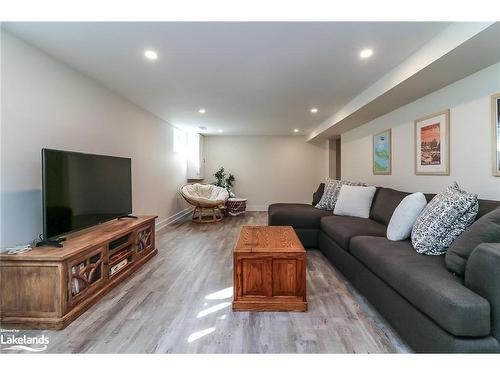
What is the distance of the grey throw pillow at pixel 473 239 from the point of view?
1330mm

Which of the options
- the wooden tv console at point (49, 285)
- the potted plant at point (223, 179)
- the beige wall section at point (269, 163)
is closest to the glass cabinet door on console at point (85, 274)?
the wooden tv console at point (49, 285)

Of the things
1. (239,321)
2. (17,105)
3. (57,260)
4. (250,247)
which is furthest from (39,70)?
(239,321)

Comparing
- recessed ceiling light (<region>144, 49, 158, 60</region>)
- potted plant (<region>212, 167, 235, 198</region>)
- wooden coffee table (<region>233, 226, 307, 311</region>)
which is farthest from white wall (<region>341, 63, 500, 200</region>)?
potted plant (<region>212, 167, 235, 198</region>)

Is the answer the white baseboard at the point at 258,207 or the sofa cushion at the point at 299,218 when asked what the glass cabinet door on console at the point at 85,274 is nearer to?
the sofa cushion at the point at 299,218

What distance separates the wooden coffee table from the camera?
1856mm

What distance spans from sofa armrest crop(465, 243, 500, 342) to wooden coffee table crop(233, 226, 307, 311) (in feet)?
3.18

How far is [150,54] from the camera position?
86.0 inches

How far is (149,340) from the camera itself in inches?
60.1

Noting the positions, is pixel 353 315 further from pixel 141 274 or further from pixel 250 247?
pixel 141 274

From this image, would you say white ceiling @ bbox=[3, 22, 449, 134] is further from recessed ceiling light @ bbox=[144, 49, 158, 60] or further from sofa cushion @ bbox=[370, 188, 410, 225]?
sofa cushion @ bbox=[370, 188, 410, 225]

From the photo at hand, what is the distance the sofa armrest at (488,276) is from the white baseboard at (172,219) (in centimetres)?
444
